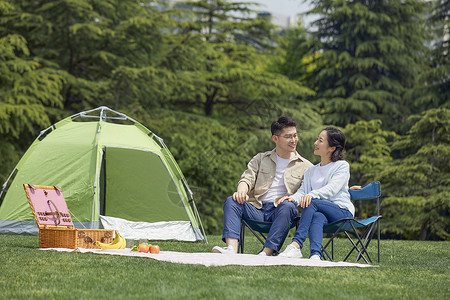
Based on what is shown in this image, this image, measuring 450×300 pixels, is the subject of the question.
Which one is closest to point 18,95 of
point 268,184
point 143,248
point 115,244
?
point 115,244

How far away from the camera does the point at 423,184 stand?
10.7 metres

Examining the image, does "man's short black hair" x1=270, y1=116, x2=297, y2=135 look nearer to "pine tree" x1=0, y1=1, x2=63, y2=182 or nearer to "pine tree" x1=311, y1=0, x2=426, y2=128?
"pine tree" x1=0, y1=1, x2=63, y2=182

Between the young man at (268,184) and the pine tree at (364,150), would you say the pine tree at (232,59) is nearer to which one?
the pine tree at (364,150)

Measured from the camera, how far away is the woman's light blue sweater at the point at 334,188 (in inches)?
146

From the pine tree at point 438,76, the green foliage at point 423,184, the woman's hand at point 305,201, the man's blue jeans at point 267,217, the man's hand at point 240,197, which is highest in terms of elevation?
the pine tree at point 438,76

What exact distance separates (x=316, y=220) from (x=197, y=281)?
1.08 meters

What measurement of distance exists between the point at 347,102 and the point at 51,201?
11.5m

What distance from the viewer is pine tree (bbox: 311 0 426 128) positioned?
15.5m

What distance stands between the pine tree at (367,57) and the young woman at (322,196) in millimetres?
11368

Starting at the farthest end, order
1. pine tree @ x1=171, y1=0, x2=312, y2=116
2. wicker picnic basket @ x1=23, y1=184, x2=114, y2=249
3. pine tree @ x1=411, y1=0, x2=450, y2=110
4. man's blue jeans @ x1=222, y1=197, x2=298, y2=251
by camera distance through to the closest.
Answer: pine tree @ x1=171, y1=0, x2=312, y2=116, pine tree @ x1=411, y1=0, x2=450, y2=110, wicker picnic basket @ x1=23, y1=184, x2=114, y2=249, man's blue jeans @ x1=222, y1=197, x2=298, y2=251

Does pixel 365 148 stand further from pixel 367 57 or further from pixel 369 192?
pixel 369 192

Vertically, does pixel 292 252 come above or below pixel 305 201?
below

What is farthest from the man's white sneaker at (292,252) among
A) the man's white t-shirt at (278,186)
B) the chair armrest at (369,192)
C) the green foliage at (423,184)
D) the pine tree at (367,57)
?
the pine tree at (367,57)

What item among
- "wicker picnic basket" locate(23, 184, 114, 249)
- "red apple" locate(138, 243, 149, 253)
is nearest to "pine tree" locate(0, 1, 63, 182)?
"wicker picnic basket" locate(23, 184, 114, 249)
